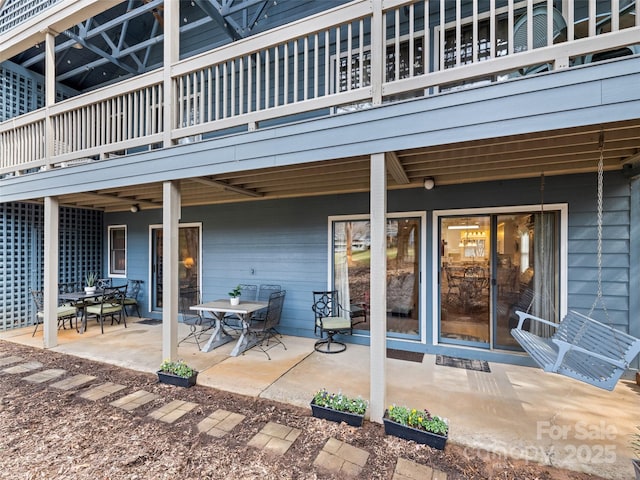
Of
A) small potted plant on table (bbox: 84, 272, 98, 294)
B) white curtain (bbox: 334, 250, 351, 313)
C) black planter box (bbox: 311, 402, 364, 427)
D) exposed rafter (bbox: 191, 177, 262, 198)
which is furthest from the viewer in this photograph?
small potted plant on table (bbox: 84, 272, 98, 294)

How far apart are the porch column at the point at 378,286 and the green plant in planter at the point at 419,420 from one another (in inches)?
7.6

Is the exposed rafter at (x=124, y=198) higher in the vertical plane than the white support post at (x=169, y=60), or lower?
lower

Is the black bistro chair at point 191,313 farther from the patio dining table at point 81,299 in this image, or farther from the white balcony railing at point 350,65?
the white balcony railing at point 350,65

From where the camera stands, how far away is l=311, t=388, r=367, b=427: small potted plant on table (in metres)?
2.71

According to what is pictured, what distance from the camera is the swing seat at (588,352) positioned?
214 cm

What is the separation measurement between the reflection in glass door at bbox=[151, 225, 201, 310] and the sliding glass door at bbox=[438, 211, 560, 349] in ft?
15.5

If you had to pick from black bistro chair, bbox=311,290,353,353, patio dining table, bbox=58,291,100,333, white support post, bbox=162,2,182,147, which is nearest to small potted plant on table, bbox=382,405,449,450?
black bistro chair, bbox=311,290,353,353

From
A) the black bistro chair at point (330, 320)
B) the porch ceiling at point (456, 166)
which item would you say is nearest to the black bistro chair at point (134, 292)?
the porch ceiling at point (456, 166)

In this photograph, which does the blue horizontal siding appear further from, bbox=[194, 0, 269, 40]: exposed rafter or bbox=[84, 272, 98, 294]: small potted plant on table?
bbox=[194, 0, 269, 40]: exposed rafter

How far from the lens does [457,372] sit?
12.5 feet

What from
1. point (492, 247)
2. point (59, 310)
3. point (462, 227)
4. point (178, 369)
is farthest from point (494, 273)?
point (59, 310)

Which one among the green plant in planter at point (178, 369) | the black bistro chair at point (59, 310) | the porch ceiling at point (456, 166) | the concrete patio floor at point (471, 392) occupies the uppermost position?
the porch ceiling at point (456, 166)

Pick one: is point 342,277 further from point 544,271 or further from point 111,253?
point 111,253

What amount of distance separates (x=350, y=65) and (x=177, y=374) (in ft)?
12.4
